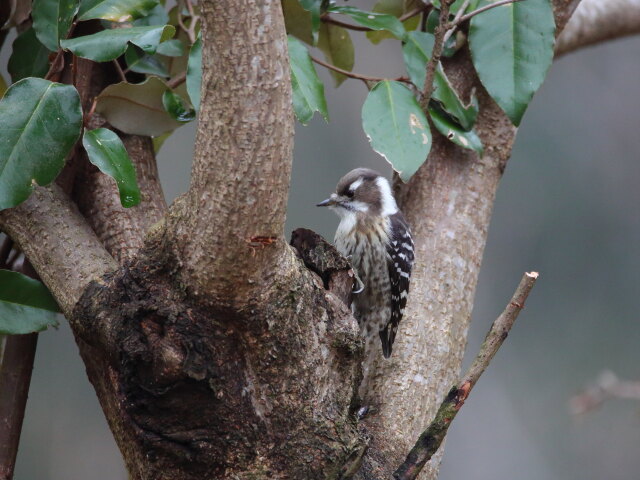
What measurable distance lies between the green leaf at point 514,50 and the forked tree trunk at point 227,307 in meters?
0.99

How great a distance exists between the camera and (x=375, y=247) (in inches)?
144

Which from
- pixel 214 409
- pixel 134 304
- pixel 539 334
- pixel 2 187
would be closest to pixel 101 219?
pixel 2 187

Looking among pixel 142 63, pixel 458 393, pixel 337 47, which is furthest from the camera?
pixel 337 47

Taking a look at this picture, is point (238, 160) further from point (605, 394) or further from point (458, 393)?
point (605, 394)

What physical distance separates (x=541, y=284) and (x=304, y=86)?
195 inches

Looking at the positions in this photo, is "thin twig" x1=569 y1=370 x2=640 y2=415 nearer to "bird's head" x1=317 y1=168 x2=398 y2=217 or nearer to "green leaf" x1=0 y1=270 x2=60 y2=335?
"bird's head" x1=317 y1=168 x2=398 y2=217

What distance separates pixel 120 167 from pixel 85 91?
494 mm

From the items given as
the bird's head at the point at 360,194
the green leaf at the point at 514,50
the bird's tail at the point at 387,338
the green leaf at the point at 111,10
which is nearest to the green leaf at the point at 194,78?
Answer: the green leaf at the point at 111,10

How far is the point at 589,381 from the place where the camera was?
705 centimetres

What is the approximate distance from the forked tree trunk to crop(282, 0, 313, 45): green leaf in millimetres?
1028

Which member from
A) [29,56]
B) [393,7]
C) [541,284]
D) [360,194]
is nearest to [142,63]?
[29,56]

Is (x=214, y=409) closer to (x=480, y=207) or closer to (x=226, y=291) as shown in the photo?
(x=226, y=291)

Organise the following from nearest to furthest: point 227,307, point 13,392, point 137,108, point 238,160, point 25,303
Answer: point 238,160 → point 227,307 → point 25,303 → point 13,392 → point 137,108

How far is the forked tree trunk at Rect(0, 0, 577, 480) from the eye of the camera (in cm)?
184
